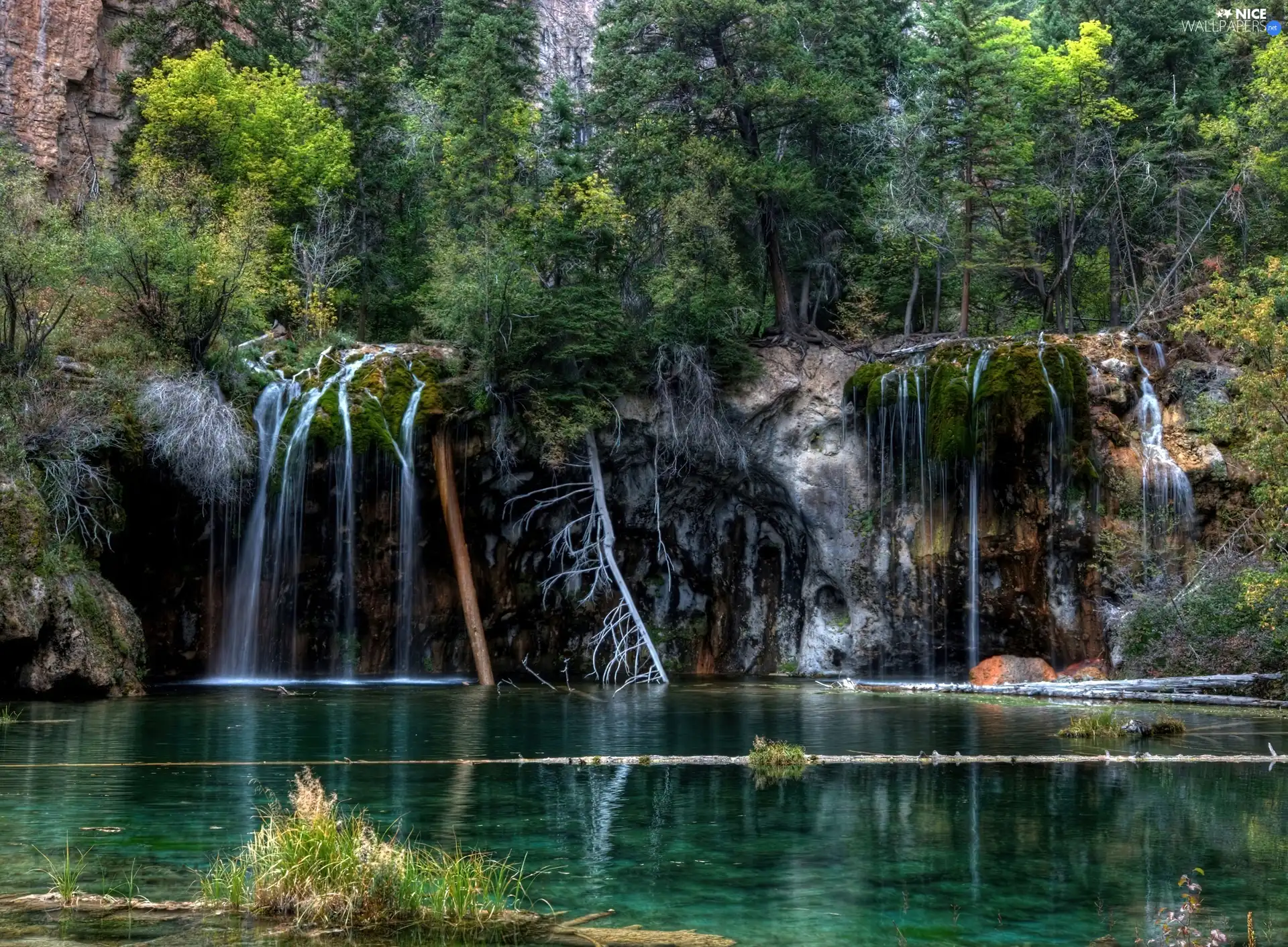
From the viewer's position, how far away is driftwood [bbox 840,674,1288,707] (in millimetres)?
19812

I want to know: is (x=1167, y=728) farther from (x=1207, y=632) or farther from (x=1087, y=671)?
(x=1087, y=671)

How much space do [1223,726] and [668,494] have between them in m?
17.2

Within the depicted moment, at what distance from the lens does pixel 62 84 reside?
43.1 m

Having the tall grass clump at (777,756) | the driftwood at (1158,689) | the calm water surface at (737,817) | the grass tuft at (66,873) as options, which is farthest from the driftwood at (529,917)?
the driftwood at (1158,689)

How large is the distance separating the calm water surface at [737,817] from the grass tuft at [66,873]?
114 millimetres

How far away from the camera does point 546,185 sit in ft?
111

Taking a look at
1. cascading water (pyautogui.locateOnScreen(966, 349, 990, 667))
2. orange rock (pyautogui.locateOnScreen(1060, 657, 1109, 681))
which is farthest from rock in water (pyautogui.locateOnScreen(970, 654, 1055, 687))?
cascading water (pyautogui.locateOnScreen(966, 349, 990, 667))

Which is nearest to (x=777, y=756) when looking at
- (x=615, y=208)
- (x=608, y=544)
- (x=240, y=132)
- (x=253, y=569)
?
(x=608, y=544)

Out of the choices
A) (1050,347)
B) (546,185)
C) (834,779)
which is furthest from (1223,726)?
(546,185)

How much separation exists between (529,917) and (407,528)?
878 inches

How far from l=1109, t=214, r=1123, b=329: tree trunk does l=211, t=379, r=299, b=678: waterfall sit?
2250cm

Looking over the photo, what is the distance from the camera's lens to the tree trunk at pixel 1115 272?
1403 inches

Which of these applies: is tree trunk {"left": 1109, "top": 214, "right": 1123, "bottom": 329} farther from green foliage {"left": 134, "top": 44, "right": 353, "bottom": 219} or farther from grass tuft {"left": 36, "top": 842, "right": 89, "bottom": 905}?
grass tuft {"left": 36, "top": 842, "right": 89, "bottom": 905}

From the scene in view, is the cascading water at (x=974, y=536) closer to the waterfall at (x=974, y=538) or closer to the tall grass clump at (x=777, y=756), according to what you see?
the waterfall at (x=974, y=538)
